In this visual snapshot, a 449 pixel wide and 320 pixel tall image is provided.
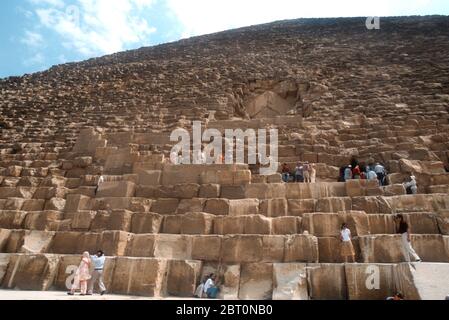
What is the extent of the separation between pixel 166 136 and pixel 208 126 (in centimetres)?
120

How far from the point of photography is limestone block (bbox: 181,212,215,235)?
22.5ft

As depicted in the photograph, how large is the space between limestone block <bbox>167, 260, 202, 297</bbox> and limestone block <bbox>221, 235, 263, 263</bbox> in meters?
0.46

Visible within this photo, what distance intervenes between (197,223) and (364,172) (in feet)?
11.6

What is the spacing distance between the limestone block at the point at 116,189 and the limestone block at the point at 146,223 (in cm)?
93

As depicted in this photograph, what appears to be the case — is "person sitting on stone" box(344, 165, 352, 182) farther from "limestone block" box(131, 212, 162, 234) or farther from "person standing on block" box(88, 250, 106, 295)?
"person standing on block" box(88, 250, 106, 295)

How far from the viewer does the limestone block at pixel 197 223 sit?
685cm

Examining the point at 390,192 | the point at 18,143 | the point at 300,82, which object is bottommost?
the point at 390,192

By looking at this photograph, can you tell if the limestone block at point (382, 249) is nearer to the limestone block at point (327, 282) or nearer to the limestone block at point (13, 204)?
the limestone block at point (327, 282)

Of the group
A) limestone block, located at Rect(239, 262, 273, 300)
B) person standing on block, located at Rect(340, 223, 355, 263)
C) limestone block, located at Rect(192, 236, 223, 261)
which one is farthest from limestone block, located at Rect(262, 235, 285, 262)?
person standing on block, located at Rect(340, 223, 355, 263)

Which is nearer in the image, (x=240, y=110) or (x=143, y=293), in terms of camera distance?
(x=143, y=293)

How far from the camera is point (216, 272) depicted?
6.04 m

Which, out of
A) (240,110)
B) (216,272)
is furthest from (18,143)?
(216,272)

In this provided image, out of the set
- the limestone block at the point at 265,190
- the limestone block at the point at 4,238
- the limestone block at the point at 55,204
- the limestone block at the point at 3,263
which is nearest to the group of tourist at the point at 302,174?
the limestone block at the point at 265,190
